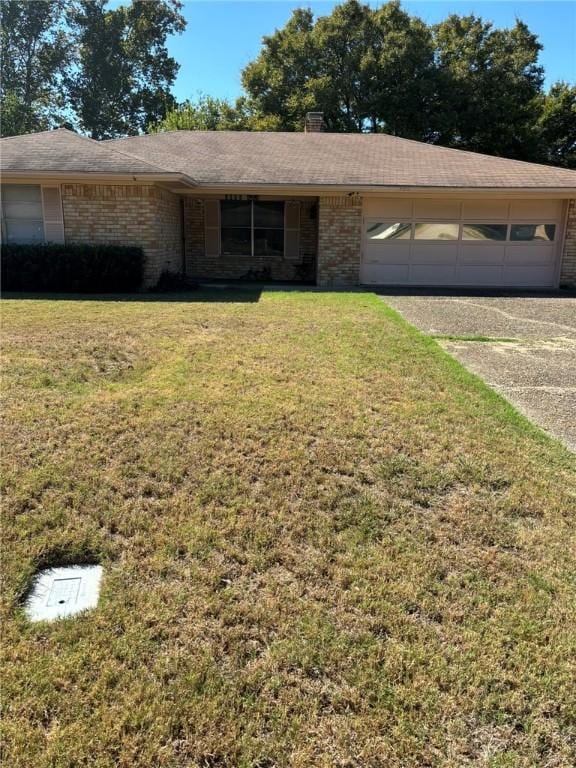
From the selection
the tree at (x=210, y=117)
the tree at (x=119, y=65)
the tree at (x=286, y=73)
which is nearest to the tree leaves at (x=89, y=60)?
the tree at (x=119, y=65)

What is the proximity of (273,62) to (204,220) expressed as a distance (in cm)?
2087

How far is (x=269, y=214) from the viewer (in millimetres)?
15703

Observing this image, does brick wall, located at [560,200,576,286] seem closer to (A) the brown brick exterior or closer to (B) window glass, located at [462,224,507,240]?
(B) window glass, located at [462,224,507,240]

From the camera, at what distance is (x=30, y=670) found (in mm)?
2002

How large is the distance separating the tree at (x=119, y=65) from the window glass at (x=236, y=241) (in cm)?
3012

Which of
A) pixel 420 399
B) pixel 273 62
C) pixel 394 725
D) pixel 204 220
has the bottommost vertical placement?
pixel 394 725

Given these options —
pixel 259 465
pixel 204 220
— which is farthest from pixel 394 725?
pixel 204 220

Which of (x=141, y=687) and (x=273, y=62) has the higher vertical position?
(x=273, y=62)

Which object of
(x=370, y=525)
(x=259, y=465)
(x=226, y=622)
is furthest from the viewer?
(x=259, y=465)

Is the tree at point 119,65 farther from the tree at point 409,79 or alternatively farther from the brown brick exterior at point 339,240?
the brown brick exterior at point 339,240

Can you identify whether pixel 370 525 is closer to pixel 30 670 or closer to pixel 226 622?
pixel 226 622

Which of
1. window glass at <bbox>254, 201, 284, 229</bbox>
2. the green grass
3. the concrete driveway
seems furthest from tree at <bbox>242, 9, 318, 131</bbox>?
the green grass

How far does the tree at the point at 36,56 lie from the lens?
1555 inches

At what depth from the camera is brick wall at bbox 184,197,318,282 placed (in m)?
15.7
